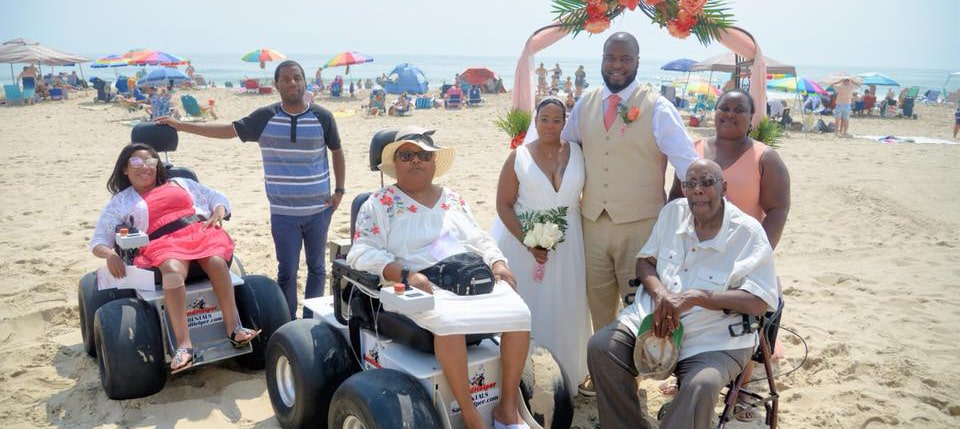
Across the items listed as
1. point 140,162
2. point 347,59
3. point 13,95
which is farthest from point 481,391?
point 347,59

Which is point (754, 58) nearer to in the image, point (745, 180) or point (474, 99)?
point (745, 180)

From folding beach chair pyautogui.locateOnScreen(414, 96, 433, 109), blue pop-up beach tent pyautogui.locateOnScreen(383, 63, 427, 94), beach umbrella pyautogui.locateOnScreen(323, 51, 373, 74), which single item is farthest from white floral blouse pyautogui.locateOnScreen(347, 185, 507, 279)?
blue pop-up beach tent pyautogui.locateOnScreen(383, 63, 427, 94)

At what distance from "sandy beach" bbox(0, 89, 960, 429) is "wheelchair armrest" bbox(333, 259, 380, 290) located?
111 cm

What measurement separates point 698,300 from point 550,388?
0.94 metres

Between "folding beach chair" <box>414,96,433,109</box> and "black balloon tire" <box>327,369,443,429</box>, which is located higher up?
"folding beach chair" <box>414,96,433,109</box>

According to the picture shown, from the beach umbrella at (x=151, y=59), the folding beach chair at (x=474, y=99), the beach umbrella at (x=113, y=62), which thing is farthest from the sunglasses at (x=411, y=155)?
the beach umbrella at (x=113, y=62)

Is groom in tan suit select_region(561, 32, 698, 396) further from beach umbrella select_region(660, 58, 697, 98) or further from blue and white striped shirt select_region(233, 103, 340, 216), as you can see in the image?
beach umbrella select_region(660, 58, 697, 98)

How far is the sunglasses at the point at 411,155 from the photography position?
3807 millimetres

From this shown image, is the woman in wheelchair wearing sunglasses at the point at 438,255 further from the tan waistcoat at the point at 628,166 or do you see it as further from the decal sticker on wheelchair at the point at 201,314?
the decal sticker on wheelchair at the point at 201,314

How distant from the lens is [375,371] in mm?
3355

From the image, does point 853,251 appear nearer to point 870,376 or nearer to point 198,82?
point 870,376

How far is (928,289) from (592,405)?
4.11m

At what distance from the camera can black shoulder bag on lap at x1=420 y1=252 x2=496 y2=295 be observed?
11.4 feet

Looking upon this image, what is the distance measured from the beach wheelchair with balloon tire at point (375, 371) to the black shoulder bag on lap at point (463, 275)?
10.2 inches
